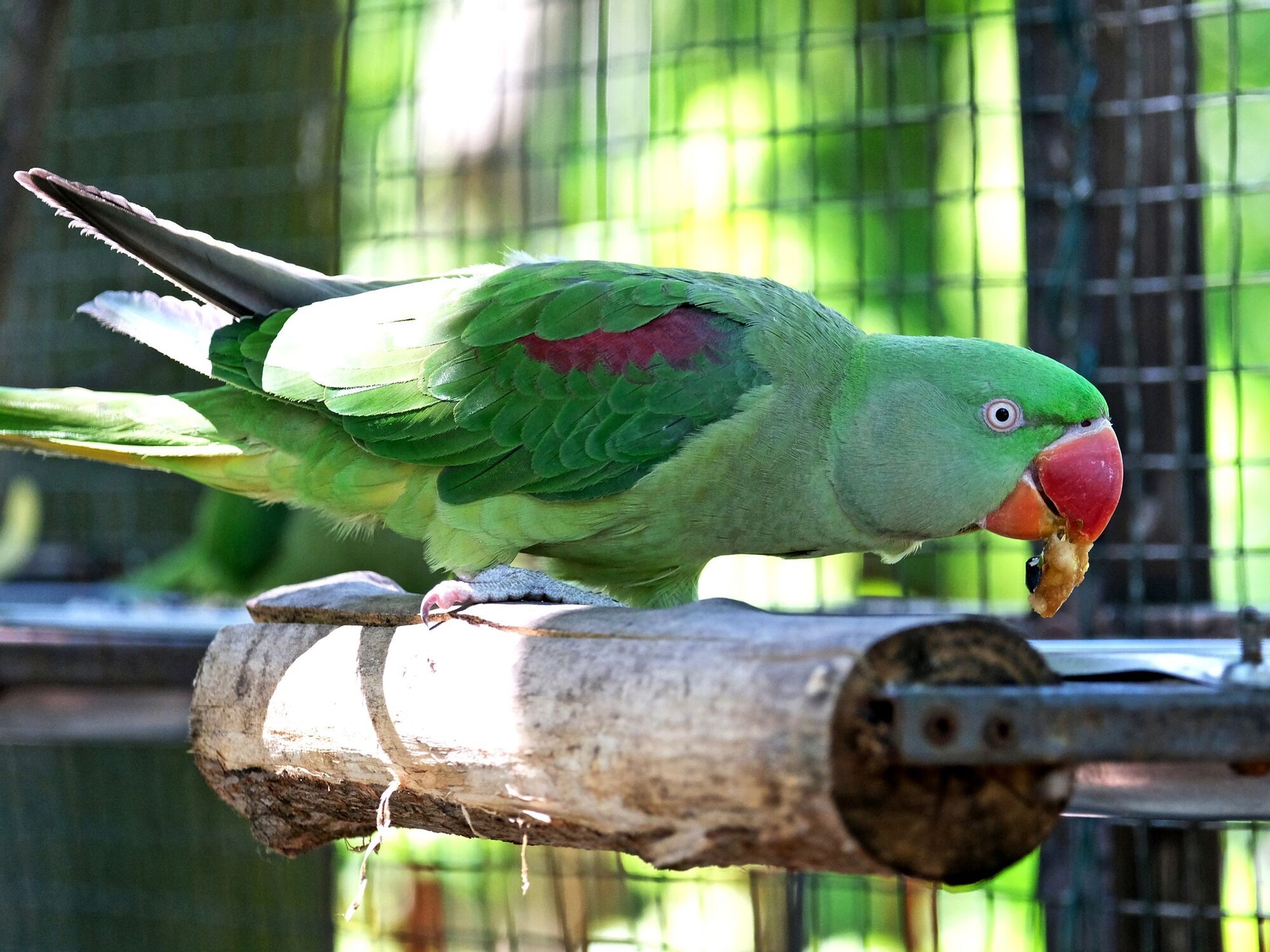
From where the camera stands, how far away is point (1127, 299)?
3.07 meters

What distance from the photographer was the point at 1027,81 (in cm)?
318

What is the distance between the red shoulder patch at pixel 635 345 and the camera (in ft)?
6.60

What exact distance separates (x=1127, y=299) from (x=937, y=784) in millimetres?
2307

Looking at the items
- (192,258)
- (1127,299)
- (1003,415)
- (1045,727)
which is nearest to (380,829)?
(1045,727)

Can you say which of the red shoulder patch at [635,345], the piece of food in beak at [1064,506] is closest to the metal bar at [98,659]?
the red shoulder patch at [635,345]

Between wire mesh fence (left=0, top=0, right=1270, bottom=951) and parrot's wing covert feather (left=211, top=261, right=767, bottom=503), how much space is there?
4.76 ft

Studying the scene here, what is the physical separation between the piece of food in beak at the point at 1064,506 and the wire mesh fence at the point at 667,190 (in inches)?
47.8

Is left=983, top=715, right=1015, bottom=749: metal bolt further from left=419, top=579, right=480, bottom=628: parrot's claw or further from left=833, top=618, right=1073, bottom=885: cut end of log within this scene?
left=419, top=579, right=480, bottom=628: parrot's claw

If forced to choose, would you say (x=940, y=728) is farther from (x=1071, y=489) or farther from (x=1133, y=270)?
(x=1133, y=270)

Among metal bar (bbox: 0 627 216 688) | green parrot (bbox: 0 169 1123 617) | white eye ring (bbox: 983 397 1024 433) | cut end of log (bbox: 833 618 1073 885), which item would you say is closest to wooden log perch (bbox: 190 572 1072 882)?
cut end of log (bbox: 833 618 1073 885)

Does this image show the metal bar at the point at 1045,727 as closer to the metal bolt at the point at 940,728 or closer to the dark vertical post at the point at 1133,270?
the metal bolt at the point at 940,728

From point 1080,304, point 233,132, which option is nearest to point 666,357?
point 1080,304

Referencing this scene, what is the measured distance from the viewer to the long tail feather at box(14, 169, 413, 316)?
188 cm

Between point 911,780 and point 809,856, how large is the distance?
118 millimetres
